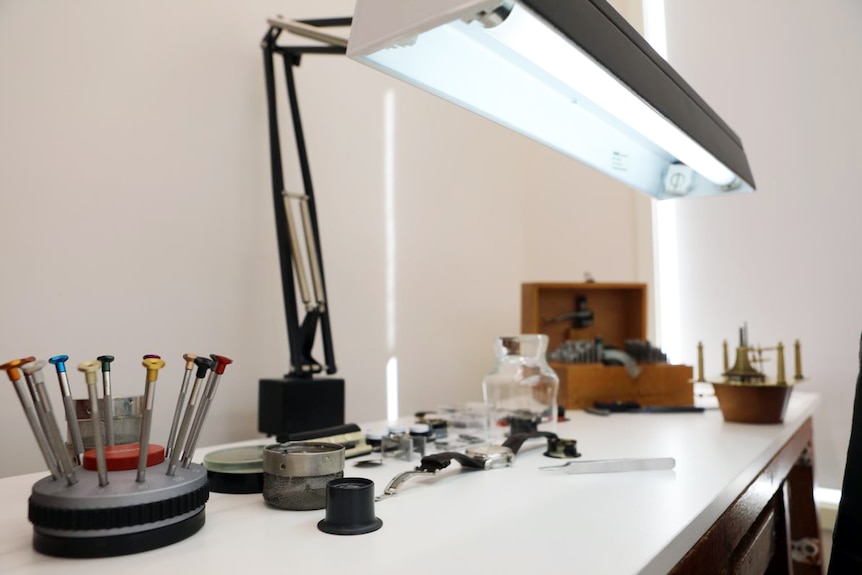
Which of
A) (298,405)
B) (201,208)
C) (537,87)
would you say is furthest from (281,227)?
(537,87)

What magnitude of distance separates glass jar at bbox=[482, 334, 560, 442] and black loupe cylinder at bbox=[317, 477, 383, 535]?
0.64 metres

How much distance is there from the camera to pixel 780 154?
1.77 m

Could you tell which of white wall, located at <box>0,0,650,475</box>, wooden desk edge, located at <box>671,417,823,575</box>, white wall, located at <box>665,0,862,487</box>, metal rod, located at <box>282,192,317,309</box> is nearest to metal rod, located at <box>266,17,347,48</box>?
white wall, located at <box>0,0,650,475</box>

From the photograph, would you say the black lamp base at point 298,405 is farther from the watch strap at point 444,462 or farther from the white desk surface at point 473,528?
the watch strap at point 444,462

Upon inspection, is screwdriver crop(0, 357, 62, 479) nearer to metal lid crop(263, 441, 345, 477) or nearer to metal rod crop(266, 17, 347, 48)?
metal lid crop(263, 441, 345, 477)

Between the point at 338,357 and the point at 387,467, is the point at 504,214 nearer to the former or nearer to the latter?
the point at 338,357

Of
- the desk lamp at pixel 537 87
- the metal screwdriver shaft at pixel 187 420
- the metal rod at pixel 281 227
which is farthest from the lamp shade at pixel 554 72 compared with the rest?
the metal rod at pixel 281 227

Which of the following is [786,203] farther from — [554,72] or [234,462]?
[234,462]

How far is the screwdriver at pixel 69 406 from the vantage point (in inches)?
20.0

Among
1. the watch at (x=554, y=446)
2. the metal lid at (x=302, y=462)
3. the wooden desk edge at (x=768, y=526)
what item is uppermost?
the metal lid at (x=302, y=462)

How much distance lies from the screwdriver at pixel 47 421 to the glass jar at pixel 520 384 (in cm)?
80

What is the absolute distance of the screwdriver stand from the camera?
0.48m

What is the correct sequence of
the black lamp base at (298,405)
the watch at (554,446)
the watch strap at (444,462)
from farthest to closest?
the black lamp base at (298,405), the watch at (554,446), the watch strap at (444,462)

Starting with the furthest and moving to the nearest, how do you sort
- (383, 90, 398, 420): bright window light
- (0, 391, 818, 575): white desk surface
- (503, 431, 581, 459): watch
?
(383, 90, 398, 420): bright window light
(503, 431, 581, 459): watch
(0, 391, 818, 575): white desk surface
